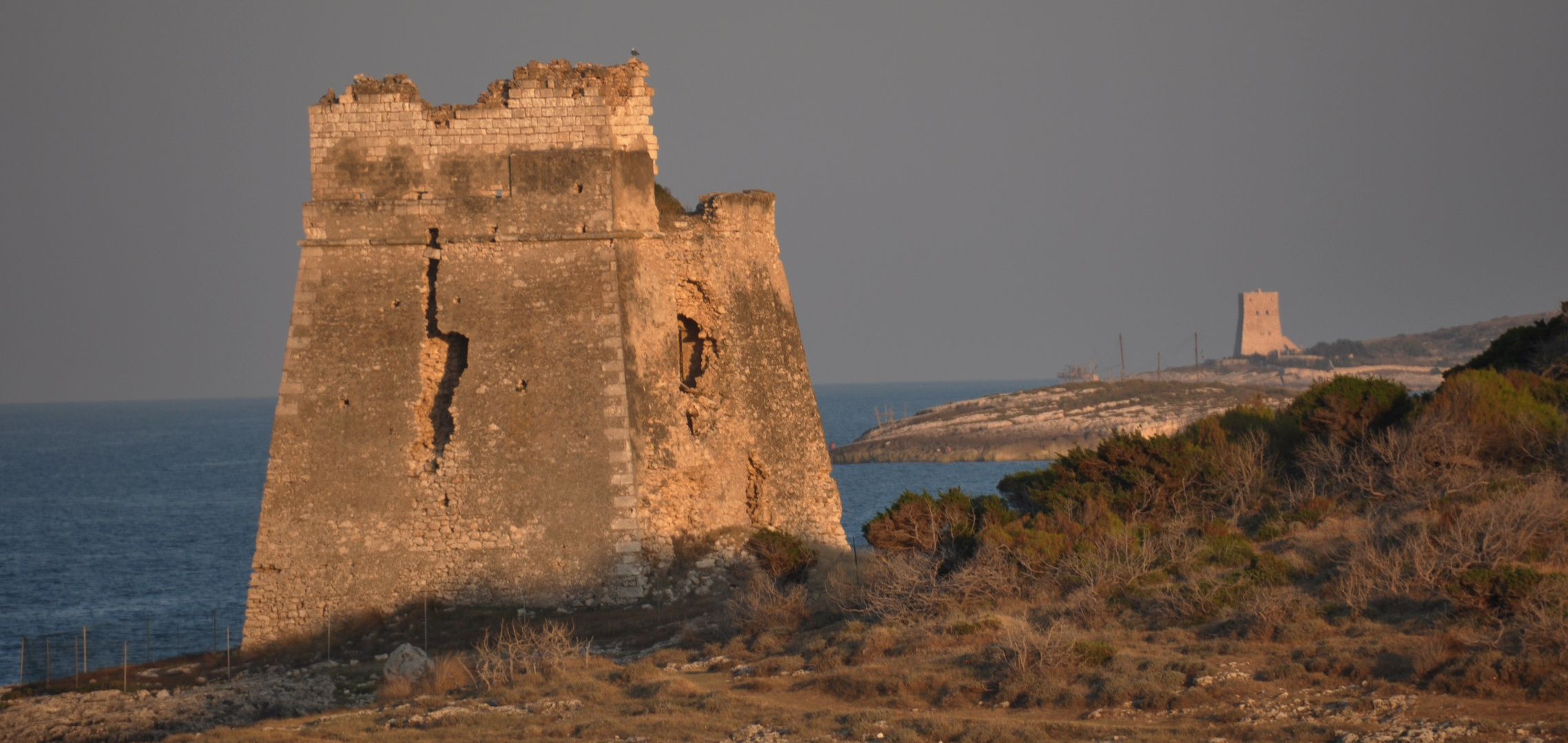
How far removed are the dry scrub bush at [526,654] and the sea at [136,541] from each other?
3049mm

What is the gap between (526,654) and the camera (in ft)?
44.9

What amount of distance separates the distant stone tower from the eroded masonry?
455ft

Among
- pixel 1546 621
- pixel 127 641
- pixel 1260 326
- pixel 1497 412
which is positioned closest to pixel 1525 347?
pixel 1497 412

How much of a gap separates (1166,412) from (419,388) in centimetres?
5938

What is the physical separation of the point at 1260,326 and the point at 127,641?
140370 mm

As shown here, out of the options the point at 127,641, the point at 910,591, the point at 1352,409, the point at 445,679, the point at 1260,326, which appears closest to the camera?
the point at 445,679

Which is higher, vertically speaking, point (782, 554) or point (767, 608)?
point (782, 554)

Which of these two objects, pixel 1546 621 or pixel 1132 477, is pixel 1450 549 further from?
pixel 1132 477

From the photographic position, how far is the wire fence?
22.3 meters

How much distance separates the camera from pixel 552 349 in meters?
16.4

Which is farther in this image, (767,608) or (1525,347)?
(1525,347)

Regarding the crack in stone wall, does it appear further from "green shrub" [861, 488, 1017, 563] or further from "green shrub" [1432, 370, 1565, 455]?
"green shrub" [1432, 370, 1565, 455]

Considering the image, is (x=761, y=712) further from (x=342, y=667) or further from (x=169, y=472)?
(x=169, y=472)

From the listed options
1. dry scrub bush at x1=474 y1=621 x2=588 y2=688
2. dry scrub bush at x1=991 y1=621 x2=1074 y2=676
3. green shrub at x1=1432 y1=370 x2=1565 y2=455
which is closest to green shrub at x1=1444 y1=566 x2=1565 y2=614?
dry scrub bush at x1=991 y1=621 x2=1074 y2=676
